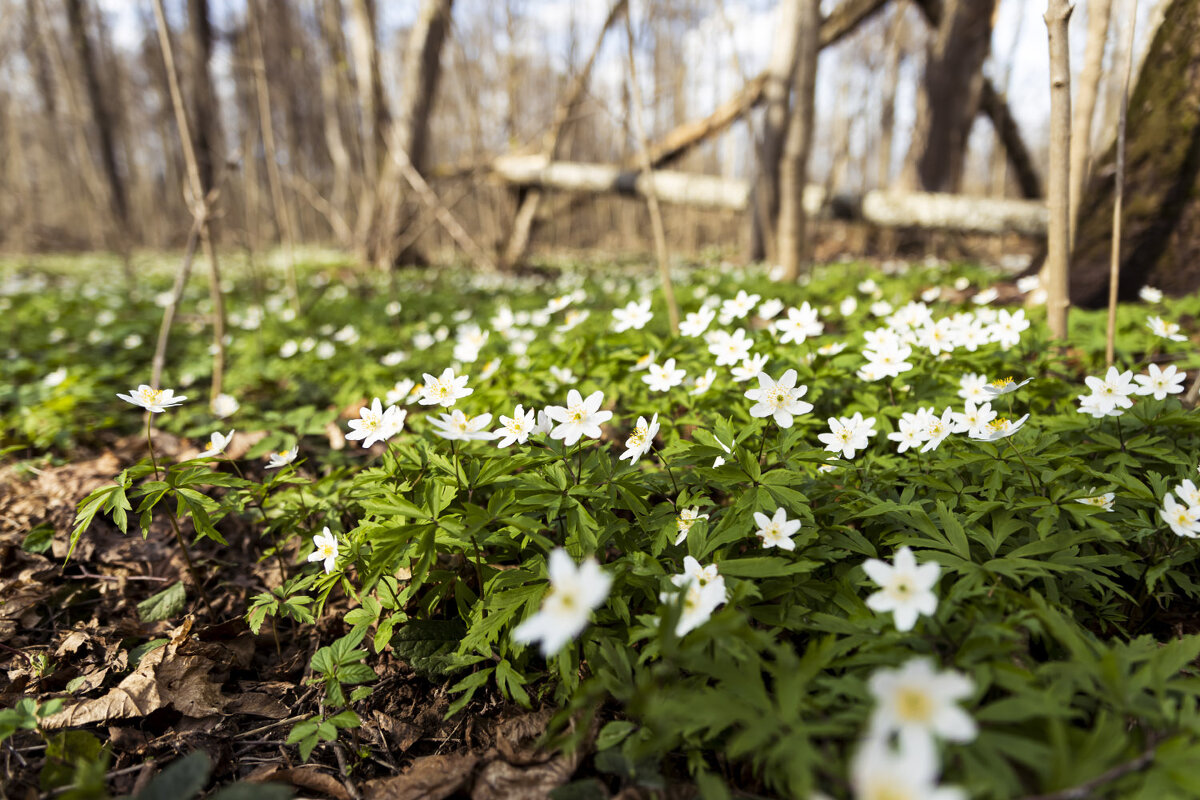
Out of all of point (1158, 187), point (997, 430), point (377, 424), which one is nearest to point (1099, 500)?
point (997, 430)

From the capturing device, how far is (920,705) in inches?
31.8

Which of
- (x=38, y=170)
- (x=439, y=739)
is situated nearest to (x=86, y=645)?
(x=439, y=739)

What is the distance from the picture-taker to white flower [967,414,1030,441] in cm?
157

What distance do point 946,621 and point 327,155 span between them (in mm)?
29394

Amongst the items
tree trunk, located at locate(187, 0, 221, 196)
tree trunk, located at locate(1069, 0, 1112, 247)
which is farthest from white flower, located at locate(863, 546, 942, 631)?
tree trunk, located at locate(187, 0, 221, 196)

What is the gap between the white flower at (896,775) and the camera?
0.71 metres

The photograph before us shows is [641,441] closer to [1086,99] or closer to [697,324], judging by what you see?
[697,324]

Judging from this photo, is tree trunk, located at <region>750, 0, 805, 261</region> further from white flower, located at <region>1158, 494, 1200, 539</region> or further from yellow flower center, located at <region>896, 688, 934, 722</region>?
yellow flower center, located at <region>896, 688, 934, 722</region>

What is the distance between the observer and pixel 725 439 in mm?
1670

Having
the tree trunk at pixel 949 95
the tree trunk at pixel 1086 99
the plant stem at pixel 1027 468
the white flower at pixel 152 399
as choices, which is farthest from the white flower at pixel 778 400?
the tree trunk at pixel 949 95

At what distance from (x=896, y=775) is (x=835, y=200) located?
789 cm

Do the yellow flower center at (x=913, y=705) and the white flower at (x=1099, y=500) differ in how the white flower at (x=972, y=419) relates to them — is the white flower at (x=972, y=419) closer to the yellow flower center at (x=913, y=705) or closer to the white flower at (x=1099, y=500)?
the white flower at (x=1099, y=500)

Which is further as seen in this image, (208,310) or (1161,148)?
(208,310)

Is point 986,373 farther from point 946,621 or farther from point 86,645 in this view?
point 86,645
